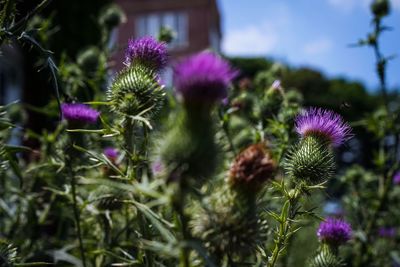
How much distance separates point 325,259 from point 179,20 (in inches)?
1419

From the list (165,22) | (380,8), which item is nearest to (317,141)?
(380,8)

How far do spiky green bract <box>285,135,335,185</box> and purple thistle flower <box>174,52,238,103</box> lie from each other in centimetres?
96

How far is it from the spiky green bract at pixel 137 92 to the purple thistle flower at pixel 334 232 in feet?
3.76

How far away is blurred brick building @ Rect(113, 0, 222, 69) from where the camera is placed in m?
37.4

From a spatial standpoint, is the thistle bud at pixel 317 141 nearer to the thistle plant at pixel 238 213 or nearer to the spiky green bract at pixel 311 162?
the spiky green bract at pixel 311 162

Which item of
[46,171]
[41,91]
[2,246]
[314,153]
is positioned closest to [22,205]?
[46,171]

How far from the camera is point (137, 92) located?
2.64 meters

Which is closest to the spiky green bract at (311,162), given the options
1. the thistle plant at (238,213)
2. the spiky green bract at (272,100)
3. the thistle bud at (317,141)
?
the thistle bud at (317,141)

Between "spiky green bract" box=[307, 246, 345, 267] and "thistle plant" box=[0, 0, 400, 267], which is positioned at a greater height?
"thistle plant" box=[0, 0, 400, 267]

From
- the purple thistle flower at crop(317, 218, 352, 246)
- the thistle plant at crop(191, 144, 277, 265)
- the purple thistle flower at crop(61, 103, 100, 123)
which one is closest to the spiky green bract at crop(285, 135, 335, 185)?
the purple thistle flower at crop(317, 218, 352, 246)

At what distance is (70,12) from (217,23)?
28359 millimetres

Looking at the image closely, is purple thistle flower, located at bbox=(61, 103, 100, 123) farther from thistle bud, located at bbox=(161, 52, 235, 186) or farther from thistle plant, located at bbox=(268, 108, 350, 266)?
thistle bud, located at bbox=(161, 52, 235, 186)

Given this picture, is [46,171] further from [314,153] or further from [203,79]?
[203,79]

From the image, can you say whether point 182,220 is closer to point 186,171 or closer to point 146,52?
point 186,171
